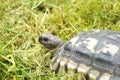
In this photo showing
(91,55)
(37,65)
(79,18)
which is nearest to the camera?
(91,55)

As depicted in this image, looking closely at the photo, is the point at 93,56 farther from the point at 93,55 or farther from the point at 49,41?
the point at 49,41

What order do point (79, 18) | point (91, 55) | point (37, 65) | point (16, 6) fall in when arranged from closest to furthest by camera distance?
point (91, 55), point (37, 65), point (79, 18), point (16, 6)

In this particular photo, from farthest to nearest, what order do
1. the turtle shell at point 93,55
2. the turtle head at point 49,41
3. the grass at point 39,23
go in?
1. the turtle head at point 49,41
2. the grass at point 39,23
3. the turtle shell at point 93,55

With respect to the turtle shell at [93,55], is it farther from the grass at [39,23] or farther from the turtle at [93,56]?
the grass at [39,23]

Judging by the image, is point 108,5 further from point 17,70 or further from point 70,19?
point 17,70

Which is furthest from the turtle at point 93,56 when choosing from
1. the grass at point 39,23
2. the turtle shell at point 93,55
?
the grass at point 39,23

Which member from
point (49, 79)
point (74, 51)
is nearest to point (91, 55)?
point (74, 51)

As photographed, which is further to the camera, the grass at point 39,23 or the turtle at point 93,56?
the grass at point 39,23
